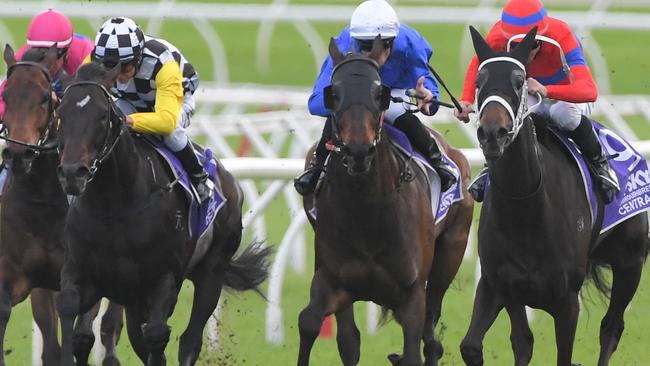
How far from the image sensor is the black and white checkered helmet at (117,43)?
6668mm

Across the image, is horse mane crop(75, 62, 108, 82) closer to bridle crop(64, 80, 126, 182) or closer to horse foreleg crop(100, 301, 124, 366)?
bridle crop(64, 80, 126, 182)

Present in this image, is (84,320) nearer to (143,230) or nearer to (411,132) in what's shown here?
(143,230)

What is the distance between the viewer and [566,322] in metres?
6.82

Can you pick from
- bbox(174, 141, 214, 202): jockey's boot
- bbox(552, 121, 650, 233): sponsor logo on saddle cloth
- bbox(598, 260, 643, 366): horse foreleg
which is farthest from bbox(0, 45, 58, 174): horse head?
bbox(598, 260, 643, 366): horse foreleg

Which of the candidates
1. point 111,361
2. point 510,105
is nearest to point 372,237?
point 510,105

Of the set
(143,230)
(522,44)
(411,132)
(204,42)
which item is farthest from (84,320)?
(204,42)

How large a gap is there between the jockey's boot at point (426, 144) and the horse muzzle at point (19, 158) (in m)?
1.62

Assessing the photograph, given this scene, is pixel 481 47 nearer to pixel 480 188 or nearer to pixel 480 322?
pixel 480 188

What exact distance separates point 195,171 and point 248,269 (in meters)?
1.24

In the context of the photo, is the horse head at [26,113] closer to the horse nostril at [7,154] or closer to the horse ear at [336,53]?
the horse nostril at [7,154]

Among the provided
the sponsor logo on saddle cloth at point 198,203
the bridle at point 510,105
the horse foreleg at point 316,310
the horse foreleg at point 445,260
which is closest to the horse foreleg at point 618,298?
the horse foreleg at point 445,260

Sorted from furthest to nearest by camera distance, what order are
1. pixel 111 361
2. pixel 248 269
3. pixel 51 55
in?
pixel 248 269 < pixel 111 361 < pixel 51 55

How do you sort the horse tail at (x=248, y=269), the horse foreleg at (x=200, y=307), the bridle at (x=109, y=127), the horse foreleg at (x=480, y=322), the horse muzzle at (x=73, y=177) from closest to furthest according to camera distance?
the horse muzzle at (x=73, y=177) < the bridle at (x=109, y=127) < the horse foreleg at (x=480, y=322) < the horse foreleg at (x=200, y=307) < the horse tail at (x=248, y=269)

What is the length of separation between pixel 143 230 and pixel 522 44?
5.71ft
